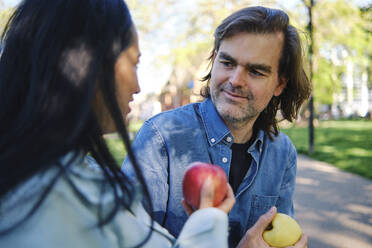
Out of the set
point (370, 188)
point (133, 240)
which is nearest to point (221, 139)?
point (133, 240)

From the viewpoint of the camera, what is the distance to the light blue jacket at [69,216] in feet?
3.24

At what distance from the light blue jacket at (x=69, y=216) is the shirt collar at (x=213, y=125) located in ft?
3.78

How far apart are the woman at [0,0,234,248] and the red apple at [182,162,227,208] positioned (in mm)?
131

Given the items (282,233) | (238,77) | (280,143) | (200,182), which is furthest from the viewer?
(280,143)

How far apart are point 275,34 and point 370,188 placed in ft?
15.8

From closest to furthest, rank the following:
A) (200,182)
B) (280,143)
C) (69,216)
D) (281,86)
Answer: (69,216), (200,182), (280,143), (281,86)

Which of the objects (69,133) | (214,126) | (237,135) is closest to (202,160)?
(214,126)

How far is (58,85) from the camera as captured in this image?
1088 mm

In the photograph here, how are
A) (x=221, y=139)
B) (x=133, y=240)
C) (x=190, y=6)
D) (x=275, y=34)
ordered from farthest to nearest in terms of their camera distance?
1. (x=190, y=6)
2. (x=275, y=34)
3. (x=221, y=139)
4. (x=133, y=240)

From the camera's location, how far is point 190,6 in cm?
1853

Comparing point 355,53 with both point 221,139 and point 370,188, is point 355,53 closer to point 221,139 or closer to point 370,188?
point 370,188

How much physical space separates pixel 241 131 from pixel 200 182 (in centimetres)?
102

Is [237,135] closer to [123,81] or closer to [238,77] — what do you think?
[238,77]

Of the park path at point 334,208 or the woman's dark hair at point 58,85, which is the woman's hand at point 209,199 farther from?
the park path at point 334,208
